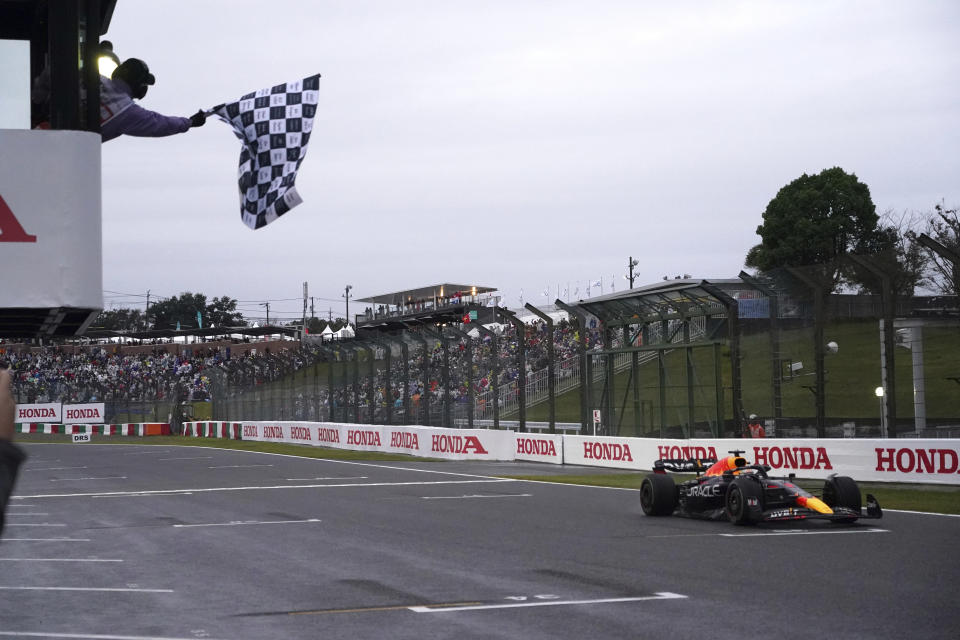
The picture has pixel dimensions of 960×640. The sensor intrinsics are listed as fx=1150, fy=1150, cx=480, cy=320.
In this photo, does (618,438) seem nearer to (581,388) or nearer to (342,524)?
(581,388)

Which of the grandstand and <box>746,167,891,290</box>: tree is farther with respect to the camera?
<box>746,167,891,290</box>: tree

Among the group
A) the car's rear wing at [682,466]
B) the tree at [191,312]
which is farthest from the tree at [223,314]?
the car's rear wing at [682,466]

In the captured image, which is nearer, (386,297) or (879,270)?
(879,270)

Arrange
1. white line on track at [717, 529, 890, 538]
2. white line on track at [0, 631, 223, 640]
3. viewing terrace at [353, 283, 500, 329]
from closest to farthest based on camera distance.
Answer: white line on track at [0, 631, 223, 640], white line on track at [717, 529, 890, 538], viewing terrace at [353, 283, 500, 329]

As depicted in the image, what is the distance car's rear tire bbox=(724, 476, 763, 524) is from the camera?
11844 millimetres

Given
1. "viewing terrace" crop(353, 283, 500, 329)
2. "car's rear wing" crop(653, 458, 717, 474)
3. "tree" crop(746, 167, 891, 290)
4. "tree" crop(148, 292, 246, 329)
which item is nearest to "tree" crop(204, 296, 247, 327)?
"tree" crop(148, 292, 246, 329)

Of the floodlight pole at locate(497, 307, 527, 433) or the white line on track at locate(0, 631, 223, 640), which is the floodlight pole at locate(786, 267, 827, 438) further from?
the white line on track at locate(0, 631, 223, 640)

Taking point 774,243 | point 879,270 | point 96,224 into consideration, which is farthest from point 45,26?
point 774,243

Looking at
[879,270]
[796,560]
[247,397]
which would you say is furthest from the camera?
[247,397]

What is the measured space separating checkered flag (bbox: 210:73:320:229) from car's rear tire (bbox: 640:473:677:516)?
25.3ft

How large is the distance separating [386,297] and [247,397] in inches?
1573

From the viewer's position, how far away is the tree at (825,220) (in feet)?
183

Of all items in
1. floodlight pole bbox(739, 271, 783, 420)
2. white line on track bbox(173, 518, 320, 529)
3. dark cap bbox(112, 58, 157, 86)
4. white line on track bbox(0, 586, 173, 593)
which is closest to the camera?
dark cap bbox(112, 58, 157, 86)

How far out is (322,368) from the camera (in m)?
38.6
